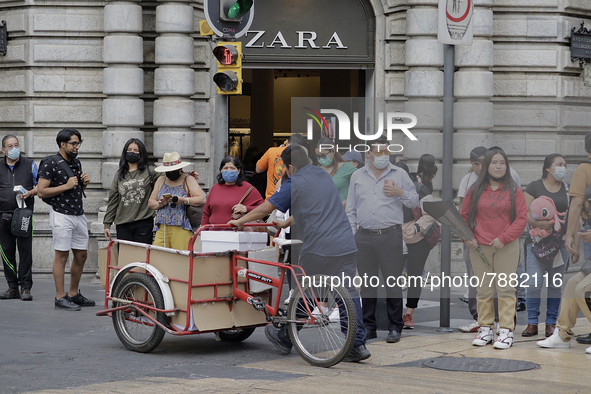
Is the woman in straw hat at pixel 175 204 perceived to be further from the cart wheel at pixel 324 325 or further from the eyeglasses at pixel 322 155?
the cart wheel at pixel 324 325

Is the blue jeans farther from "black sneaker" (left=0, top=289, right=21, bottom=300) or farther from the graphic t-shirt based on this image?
"black sneaker" (left=0, top=289, right=21, bottom=300)

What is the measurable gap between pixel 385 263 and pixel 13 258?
5102mm

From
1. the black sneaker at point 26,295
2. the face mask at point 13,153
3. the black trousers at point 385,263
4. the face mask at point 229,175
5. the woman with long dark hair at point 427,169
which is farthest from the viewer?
the face mask at point 13,153

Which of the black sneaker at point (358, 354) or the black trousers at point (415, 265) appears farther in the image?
the black trousers at point (415, 265)

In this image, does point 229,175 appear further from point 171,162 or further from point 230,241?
point 230,241

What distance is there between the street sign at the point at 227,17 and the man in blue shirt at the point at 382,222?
6.76ft

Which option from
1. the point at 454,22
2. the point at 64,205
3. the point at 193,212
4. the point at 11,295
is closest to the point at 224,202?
the point at 193,212

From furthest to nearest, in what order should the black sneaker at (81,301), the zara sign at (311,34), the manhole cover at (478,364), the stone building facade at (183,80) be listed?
→ the zara sign at (311,34) < the stone building facade at (183,80) < the black sneaker at (81,301) < the manhole cover at (478,364)

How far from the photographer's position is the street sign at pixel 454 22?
810 centimetres

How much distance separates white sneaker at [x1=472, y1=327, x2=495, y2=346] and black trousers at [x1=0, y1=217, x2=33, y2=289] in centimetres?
559

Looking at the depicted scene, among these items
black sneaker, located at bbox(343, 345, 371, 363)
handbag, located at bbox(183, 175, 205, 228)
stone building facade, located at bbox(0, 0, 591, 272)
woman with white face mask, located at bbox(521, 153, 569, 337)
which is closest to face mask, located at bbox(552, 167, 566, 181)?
woman with white face mask, located at bbox(521, 153, 569, 337)

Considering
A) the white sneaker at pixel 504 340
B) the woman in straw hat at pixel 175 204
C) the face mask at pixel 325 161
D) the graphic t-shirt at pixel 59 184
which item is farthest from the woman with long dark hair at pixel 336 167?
the graphic t-shirt at pixel 59 184

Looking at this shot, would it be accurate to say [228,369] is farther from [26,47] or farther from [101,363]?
[26,47]

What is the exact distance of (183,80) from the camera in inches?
486
